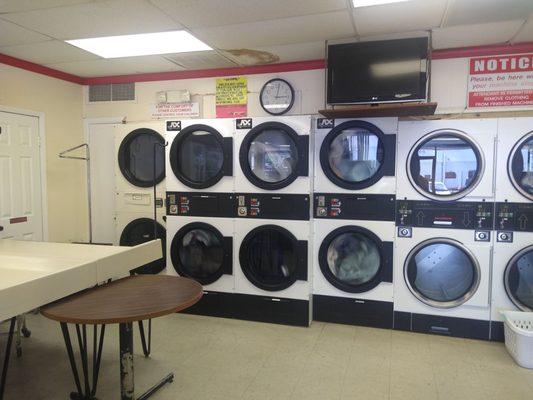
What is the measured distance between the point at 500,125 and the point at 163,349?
3.44 metres

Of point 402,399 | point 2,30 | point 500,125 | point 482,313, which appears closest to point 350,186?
point 500,125

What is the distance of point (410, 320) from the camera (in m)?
3.68

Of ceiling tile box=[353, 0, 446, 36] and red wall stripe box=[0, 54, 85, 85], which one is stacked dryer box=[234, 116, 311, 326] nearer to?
ceiling tile box=[353, 0, 446, 36]

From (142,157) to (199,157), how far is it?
95 centimetres

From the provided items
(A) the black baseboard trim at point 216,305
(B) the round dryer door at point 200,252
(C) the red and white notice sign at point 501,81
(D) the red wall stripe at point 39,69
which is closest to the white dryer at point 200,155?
(B) the round dryer door at point 200,252

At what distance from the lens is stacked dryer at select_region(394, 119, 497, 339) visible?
3463 millimetres

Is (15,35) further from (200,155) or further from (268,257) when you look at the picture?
(268,257)

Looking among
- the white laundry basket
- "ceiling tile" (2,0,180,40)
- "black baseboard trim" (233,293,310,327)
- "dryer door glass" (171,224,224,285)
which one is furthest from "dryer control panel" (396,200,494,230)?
"ceiling tile" (2,0,180,40)

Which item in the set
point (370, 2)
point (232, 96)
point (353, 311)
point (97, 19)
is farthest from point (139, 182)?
point (370, 2)

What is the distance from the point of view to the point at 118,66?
14.3 ft

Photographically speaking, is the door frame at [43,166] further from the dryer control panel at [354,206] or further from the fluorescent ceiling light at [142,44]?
the dryer control panel at [354,206]

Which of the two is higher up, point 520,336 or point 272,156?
point 272,156

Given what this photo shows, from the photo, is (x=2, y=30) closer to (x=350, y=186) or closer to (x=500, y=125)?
(x=350, y=186)

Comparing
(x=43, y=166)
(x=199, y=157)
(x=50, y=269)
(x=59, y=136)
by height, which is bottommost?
(x=50, y=269)
